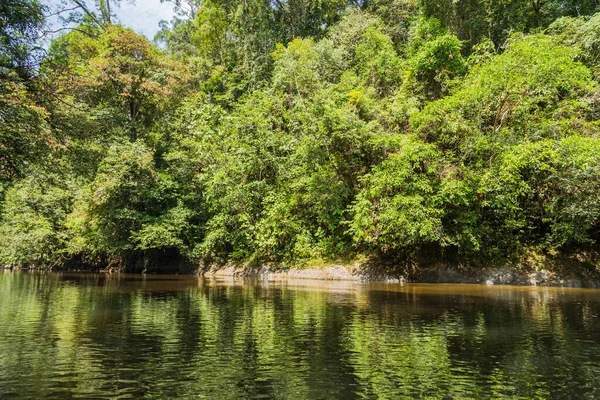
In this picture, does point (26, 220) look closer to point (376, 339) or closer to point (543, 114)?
point (376, 339)

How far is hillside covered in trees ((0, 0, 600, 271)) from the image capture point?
66.5 feet

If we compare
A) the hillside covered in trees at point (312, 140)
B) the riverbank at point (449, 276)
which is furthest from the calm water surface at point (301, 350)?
the riverbank at point (449, 276)

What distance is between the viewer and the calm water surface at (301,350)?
221 inches

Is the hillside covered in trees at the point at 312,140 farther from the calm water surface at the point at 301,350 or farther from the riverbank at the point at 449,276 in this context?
the calm water surface at the point at 301,350

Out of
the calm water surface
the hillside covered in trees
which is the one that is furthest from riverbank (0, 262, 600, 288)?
the calm water surface

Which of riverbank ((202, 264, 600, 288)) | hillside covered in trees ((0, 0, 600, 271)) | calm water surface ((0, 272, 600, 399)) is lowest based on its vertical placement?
calm water surface ((0, 272, 600, 399))

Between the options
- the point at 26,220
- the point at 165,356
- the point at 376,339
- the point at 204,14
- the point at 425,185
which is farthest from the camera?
the point at 204,14

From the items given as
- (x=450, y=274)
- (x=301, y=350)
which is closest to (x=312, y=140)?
(x=450, y=274)

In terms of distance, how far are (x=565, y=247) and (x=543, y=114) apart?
794 centimetres

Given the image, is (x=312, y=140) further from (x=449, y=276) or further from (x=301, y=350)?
(x=301, y=350)

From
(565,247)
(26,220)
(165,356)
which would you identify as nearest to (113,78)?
(26,220)

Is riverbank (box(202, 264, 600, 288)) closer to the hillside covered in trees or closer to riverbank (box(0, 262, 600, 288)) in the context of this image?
riverbank (box(0, 262, 600, 288))

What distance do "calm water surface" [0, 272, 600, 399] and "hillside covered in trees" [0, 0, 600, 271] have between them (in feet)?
25.6

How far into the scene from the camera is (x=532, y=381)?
5.93 m
